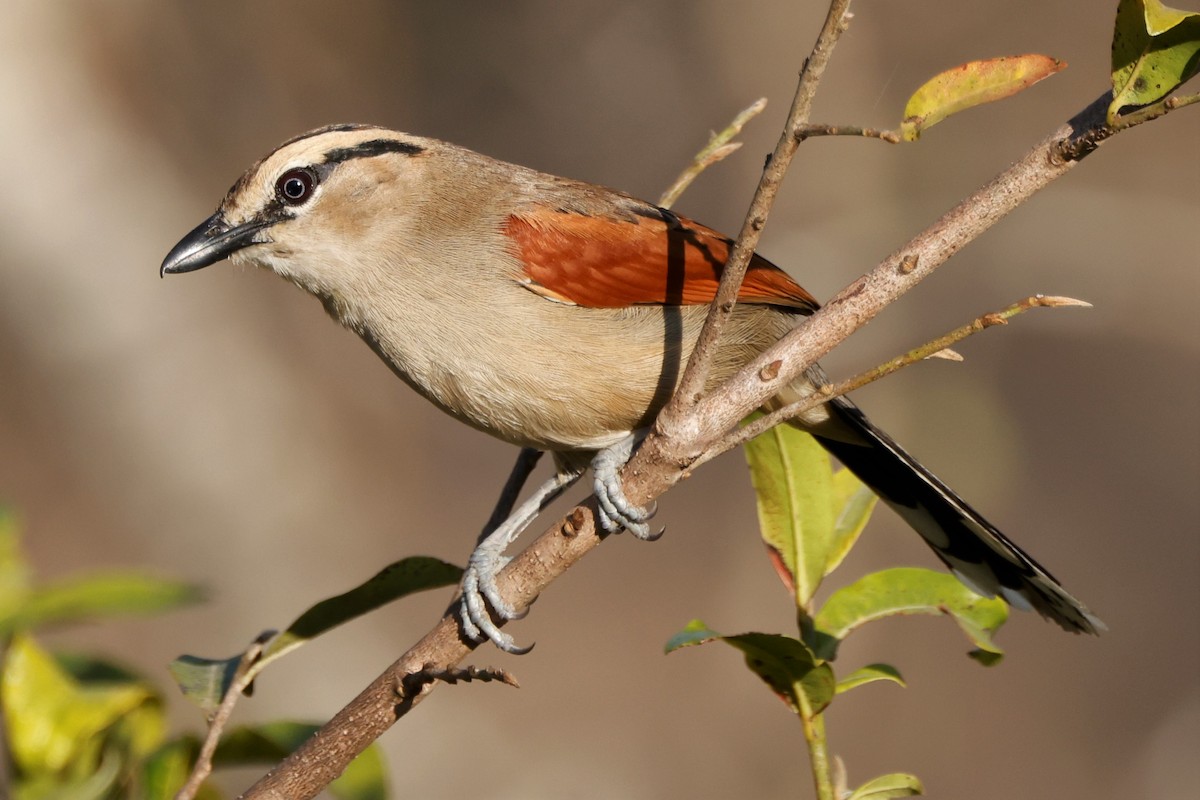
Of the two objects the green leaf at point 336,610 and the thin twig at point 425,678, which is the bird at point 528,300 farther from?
the thin twig at point 425,678

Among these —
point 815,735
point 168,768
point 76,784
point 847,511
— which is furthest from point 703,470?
point 76,784

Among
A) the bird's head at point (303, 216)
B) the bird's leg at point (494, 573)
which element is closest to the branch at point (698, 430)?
the bird's leg at point (494, 573)

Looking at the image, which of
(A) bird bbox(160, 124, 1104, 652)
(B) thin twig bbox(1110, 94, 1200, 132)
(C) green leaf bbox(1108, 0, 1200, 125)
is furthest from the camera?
(A) bird bbox(160, 124, 1104, 652)

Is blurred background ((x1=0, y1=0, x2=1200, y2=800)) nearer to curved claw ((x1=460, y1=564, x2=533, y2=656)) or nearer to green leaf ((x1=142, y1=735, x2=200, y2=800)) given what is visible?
curved claw ((x1=460, y1=564, x2=533, y2=656))

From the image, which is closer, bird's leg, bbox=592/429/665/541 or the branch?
the branch

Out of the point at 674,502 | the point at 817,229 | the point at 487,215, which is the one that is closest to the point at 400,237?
the point at 487,215

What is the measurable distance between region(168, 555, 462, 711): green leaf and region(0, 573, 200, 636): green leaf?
396 millimetres

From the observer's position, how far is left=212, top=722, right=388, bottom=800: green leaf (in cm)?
247

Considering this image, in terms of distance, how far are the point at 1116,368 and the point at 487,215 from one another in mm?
6782

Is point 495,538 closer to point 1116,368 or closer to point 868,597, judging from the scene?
point 868,597

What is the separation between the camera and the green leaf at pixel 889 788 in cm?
226

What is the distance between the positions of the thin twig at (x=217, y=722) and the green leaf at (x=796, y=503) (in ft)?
3.72

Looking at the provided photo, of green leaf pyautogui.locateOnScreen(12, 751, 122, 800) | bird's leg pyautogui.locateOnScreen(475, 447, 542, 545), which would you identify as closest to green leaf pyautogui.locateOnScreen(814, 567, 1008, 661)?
bird's leg pyautogui.locateOnScreen(475, 447, 542, 545)

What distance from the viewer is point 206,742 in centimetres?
219
